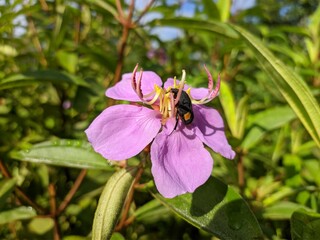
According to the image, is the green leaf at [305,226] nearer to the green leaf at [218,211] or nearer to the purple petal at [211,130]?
the green leaf at [218,211]

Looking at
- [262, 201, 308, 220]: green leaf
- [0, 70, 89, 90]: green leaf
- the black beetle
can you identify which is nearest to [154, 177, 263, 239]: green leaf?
the black beetle

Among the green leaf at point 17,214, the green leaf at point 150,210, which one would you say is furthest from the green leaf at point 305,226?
the green leaf at point 17,214

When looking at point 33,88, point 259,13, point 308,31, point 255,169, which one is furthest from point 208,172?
point 259,13

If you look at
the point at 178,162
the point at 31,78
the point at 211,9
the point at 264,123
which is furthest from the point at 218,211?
the point at 211,9

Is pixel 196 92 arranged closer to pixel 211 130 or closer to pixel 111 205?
pixel 211 130

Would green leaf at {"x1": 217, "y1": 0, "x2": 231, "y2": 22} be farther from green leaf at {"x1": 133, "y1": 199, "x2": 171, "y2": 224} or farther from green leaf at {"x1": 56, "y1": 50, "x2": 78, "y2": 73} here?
green leaf at {"x1": 133, "y1": 199, "x2": 171, "y2": 224}
